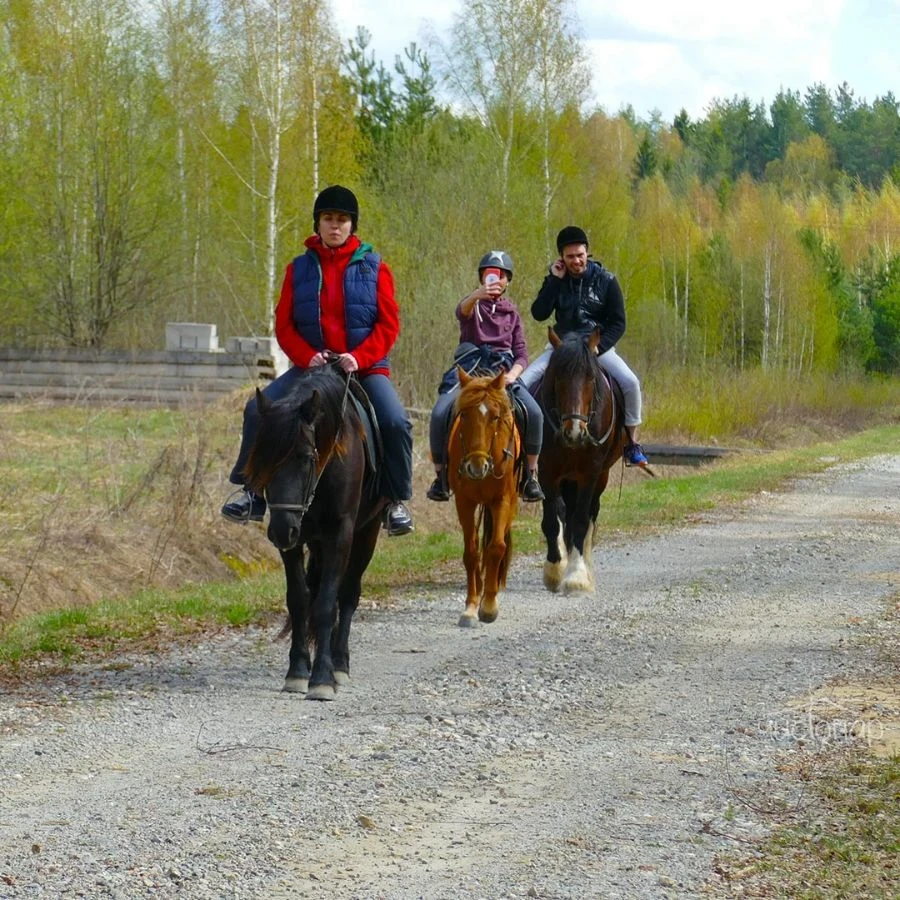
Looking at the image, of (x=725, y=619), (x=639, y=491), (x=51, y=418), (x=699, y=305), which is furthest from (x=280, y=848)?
(x=699, y=305)

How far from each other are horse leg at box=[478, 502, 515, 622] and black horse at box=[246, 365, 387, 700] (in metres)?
1.76

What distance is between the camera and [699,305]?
74.6m

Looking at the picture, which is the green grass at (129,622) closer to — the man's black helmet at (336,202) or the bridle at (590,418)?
the bridle at (590,418)

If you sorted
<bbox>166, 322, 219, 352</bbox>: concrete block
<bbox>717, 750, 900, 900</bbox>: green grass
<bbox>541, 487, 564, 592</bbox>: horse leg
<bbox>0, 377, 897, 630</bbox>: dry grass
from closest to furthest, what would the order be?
<bbox>717, 750, 900, 900</bbox>: green grass, <bbox>0, 377, 897, 630</bbox>: dry grass, <bbox>541, 487, 564, 592</bbox>: horse leg, <bbox>166, 322, 219, 352</bbox>: concrete block

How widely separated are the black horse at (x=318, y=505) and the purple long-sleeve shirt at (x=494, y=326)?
2.80 meters

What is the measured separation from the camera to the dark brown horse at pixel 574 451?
39.0ft

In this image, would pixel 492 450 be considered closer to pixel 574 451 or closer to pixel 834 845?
pixel 574 451

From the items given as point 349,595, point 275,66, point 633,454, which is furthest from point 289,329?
point 275,66

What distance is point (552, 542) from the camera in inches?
481

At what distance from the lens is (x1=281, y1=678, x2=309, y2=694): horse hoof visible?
7.97 metres

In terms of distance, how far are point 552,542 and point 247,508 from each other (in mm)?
4634

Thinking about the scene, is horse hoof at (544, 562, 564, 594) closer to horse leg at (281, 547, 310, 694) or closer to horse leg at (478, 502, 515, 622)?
horse leg at (478, 502, 515, 622)

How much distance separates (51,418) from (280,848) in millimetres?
22127

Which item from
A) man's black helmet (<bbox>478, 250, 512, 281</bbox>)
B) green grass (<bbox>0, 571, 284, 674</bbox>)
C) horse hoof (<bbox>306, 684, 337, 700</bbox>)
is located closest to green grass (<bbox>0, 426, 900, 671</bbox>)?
green grass (<bbox>0, 571, 284, 674</bbox>)
